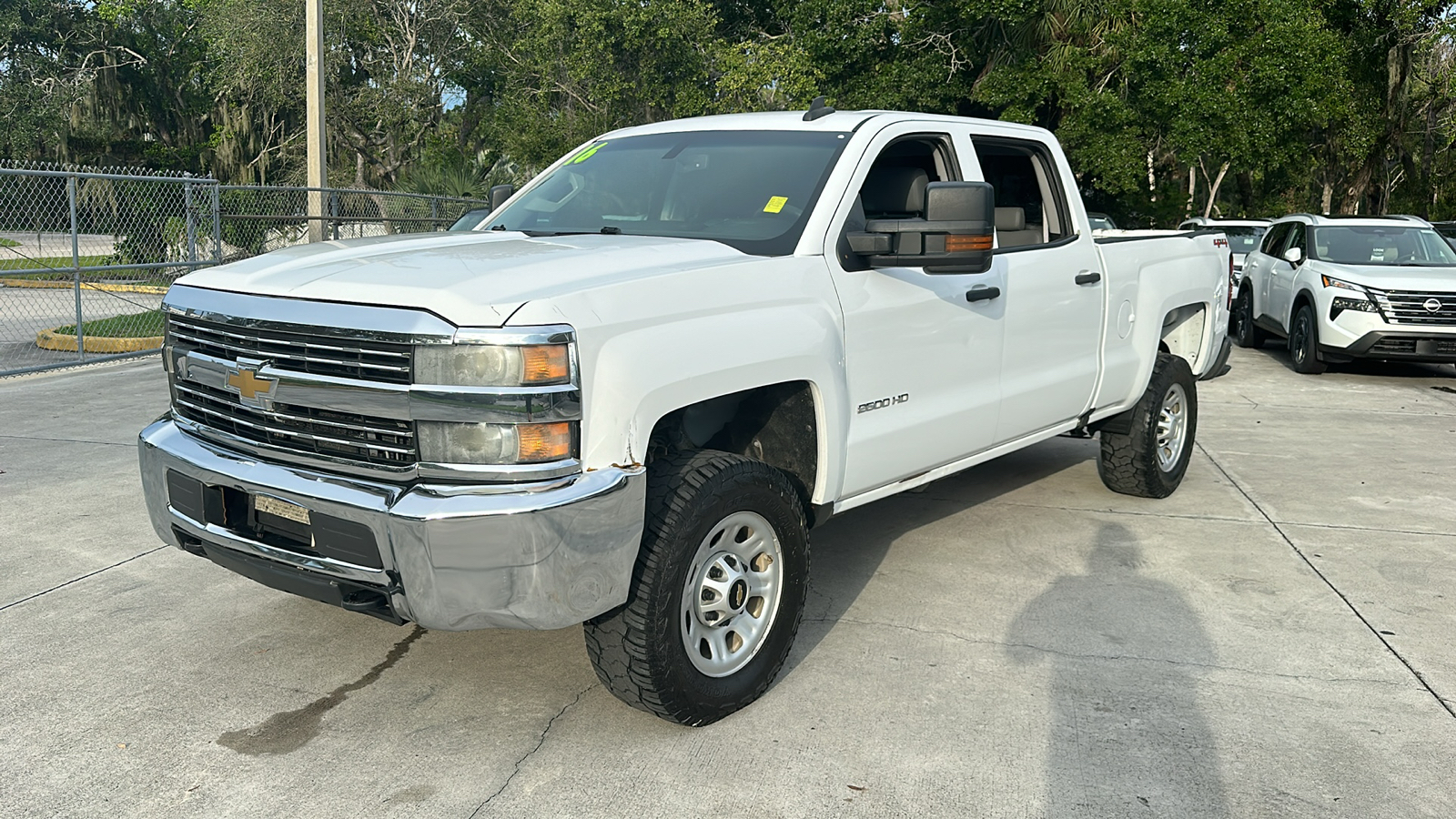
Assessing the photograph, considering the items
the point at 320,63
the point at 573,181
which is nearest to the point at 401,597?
the point at 573,181

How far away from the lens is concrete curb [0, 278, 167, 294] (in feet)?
56.5

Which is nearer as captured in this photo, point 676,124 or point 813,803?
point 813,803

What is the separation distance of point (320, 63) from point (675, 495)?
1174cm

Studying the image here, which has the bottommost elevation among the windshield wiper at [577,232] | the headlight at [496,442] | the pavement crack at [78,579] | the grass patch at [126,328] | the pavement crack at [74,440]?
the grass patch at [126,328]

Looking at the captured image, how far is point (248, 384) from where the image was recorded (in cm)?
363

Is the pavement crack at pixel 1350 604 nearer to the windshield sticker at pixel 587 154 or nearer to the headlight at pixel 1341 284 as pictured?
the windshield sticker at pixel 587 154

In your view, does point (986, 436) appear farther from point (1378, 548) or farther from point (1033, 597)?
point (1378, 548)

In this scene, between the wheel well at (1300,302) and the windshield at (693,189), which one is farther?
the wheel well at (1300,302)

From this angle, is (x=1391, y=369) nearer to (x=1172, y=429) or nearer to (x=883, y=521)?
(x=1172, y=429)

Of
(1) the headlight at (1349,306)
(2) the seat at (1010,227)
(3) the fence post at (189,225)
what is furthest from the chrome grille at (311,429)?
(1) the headlight at (1349,306)

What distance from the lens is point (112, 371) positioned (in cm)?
1131

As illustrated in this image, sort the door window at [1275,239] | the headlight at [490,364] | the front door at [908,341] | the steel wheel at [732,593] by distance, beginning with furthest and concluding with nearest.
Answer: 1. the door window at [1275,239]
2. the front door at [908,341]
3. the steel wheel at [732,593]
4. the headlight at [490,364]

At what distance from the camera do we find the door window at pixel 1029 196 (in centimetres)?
574

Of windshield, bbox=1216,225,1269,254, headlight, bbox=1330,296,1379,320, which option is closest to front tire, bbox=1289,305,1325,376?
headlight, bbox=1330,296,1379,320
